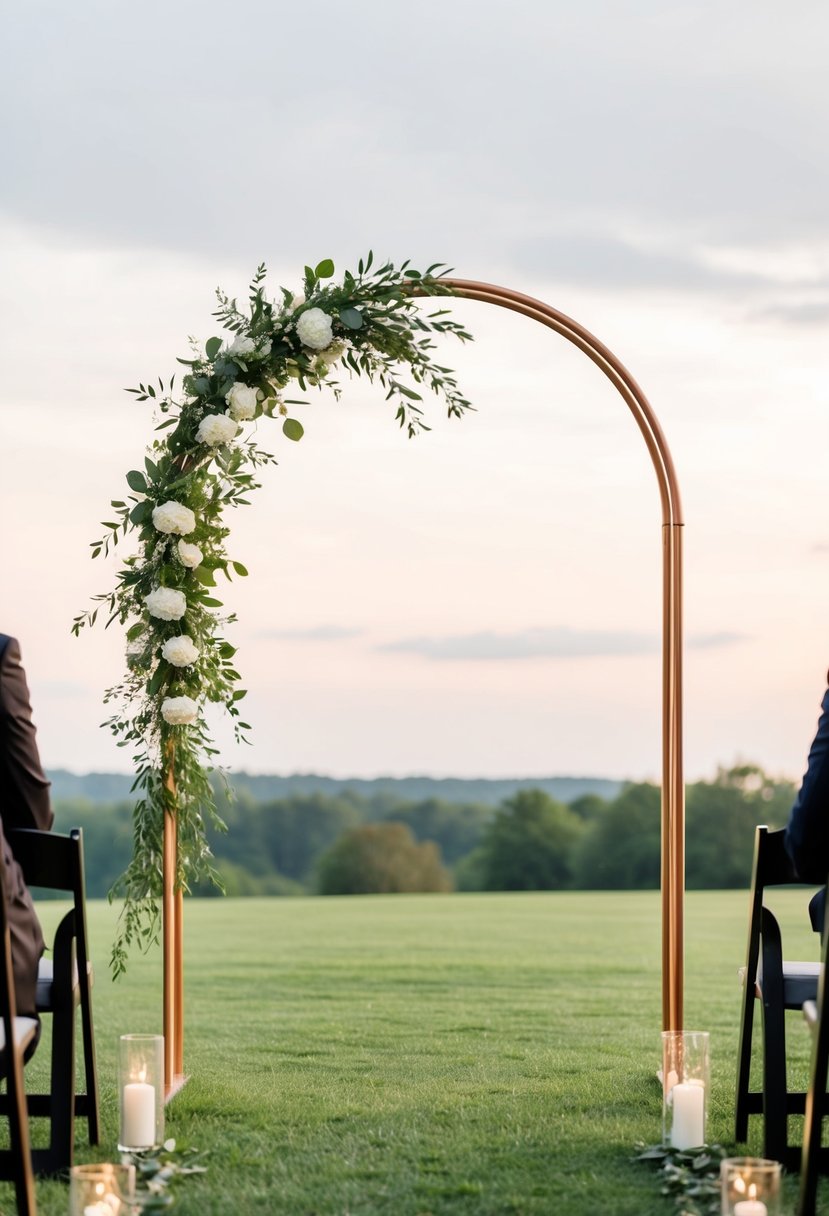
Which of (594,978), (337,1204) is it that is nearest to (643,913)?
(594,978)

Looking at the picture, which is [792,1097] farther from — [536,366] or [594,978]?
[536,366]

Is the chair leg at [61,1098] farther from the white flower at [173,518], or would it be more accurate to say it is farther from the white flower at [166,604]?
the white flower at [173,518]

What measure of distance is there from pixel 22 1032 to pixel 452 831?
17537mm

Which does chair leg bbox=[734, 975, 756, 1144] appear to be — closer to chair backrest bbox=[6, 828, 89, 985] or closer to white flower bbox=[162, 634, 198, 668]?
chair backrest bbox=[6, 828, 89, 985]

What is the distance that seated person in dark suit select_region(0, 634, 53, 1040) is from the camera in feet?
9.45

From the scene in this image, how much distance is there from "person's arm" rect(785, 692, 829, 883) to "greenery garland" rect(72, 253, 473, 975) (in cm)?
182

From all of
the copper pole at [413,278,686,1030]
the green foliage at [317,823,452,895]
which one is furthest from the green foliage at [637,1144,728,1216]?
the green foliage at [317,823,452,895]

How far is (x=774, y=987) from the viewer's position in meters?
3.24

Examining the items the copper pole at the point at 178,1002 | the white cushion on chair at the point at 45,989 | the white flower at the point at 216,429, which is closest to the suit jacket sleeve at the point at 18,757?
the white cushion on chair at the point at 45,989

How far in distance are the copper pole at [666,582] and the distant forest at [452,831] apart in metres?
12.7

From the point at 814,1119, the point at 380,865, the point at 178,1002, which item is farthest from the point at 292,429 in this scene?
the point at 380,865

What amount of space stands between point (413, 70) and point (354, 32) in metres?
0.64

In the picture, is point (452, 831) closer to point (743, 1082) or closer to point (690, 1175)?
point (743, 1082)

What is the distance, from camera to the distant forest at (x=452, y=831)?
17.6 meters
